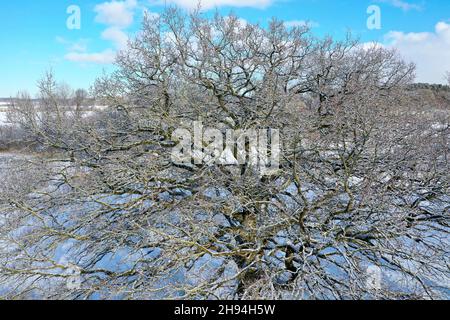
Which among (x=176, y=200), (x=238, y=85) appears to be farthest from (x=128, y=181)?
(x=238, y=85)

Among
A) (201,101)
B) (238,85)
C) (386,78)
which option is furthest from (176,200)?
(386,78)

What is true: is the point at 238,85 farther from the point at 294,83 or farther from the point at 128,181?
the point at 128,181

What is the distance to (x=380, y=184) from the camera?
508cm

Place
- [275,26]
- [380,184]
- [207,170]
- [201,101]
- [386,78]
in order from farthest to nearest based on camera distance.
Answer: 1. [386,78]
2. [275,26]
3. [201,101]
4. [207,170]
5. [380,184]

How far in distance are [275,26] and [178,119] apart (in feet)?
11.3

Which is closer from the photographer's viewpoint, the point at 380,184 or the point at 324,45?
the point at 380,184

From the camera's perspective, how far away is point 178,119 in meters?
6.76

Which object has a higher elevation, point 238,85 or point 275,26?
point 275,26

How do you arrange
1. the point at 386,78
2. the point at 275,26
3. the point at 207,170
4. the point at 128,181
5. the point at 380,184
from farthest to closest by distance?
the point at 386,78
the point at 275,26
the point at 128,181
the point at 207,170
the point at 380,184
